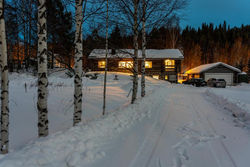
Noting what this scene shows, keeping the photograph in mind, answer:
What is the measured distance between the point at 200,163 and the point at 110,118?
3.10 meters

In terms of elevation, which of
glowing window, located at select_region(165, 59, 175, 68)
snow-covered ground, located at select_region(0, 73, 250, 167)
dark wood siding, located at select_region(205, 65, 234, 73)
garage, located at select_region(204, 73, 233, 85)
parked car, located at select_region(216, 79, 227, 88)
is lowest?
snow-covered ground, located at select_region(0, 73, 250, 167)

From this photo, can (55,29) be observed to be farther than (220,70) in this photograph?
No

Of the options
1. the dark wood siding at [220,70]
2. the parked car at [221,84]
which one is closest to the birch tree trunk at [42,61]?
the parked car at [221,84]

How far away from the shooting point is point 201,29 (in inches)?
2800

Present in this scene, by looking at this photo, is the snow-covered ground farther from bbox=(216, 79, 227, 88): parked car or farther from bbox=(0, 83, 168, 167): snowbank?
bbox=(216, 79, 227, 88): parked car

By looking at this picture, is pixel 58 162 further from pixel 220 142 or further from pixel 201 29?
pixel 201 29

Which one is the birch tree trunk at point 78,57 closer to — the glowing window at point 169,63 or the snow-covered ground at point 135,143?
the snow-covered ground at point 135,143

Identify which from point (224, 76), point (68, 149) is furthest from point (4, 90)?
point (224, 76)

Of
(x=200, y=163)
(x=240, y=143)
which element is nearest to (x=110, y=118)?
(x=200, y=163)

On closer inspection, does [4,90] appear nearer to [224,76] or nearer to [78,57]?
[78,57]

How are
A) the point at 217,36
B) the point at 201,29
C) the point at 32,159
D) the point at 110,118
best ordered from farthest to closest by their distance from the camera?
the point at 201,29, the point at 217,36, the point at 110,118, the point at 32,159

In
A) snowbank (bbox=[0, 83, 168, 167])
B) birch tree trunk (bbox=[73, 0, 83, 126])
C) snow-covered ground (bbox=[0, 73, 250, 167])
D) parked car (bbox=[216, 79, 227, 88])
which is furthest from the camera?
parked car (bbox=[216, 79, 227, 88])

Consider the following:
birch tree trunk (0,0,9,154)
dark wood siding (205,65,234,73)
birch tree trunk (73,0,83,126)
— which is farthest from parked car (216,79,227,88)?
birch tree trunk (0,0,9,154)

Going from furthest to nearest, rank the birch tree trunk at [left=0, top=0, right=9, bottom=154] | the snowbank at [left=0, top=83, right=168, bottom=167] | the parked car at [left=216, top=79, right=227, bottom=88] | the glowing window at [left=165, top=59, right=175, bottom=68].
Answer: the glowing window at [left=165, top=59, right=175, bottom=68]
the parked car at [left=216, top=79, right=227, bottom=88]
the birch tree trunk at [left=0, top=0, right=9, bottom=154]
the snowbank at [left=0, top=83, right=168, bottom=167]
